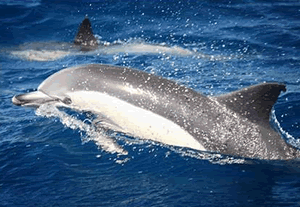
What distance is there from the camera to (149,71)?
1084cm

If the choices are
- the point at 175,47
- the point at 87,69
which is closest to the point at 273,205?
the point at 87,69

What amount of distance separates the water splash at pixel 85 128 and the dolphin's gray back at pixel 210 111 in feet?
2.29

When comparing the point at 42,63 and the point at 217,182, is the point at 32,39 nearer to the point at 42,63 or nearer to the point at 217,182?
the point at 42,63

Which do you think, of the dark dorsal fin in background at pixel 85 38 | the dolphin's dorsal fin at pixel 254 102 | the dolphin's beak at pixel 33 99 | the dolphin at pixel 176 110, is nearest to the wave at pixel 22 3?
the dark dorsal fin in background at pixel 85 38

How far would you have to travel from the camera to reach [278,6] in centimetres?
1555

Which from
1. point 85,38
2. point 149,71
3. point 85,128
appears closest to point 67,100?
point 85,128

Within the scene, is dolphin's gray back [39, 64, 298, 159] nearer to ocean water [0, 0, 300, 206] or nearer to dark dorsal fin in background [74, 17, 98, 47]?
ocean water [0, 0, 300, 206]

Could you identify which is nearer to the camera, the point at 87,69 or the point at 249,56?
the point at 87,69

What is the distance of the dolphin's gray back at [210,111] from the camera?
572 centimetres

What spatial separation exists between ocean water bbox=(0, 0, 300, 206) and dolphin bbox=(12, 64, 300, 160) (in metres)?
0.20

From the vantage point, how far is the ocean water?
18.2 feet

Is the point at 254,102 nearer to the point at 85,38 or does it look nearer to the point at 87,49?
the point at 87,49

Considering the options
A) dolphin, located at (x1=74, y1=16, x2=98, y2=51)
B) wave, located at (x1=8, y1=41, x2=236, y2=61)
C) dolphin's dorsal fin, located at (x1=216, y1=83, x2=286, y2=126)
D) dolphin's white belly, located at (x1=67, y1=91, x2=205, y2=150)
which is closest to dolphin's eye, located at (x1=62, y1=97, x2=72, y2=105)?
dolphin's white belly, located at (x1=67, y1=91, x2=205, y2=150)

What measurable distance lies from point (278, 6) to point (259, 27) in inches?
93.5
